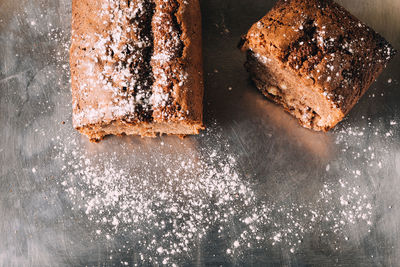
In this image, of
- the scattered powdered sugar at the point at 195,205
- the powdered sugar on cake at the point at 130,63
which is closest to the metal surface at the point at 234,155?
the scattered powdered sugar at the point at 195,205

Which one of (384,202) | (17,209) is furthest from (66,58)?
(384,202)

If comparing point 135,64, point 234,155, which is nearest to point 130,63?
point 135,64

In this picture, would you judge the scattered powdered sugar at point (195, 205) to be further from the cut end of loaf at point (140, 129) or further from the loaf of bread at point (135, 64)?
the loaf of bread at point (135, 64)

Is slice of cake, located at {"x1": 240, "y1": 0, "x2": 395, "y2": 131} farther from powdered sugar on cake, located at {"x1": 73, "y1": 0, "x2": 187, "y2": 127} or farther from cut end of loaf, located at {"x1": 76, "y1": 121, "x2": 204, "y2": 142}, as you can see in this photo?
cut end of loaf, located at {"x1": 76, "y1": 121, "x2": 204, "y2": 142}

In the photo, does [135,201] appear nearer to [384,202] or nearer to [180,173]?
[180,173]

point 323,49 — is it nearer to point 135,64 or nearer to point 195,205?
point 135,64
